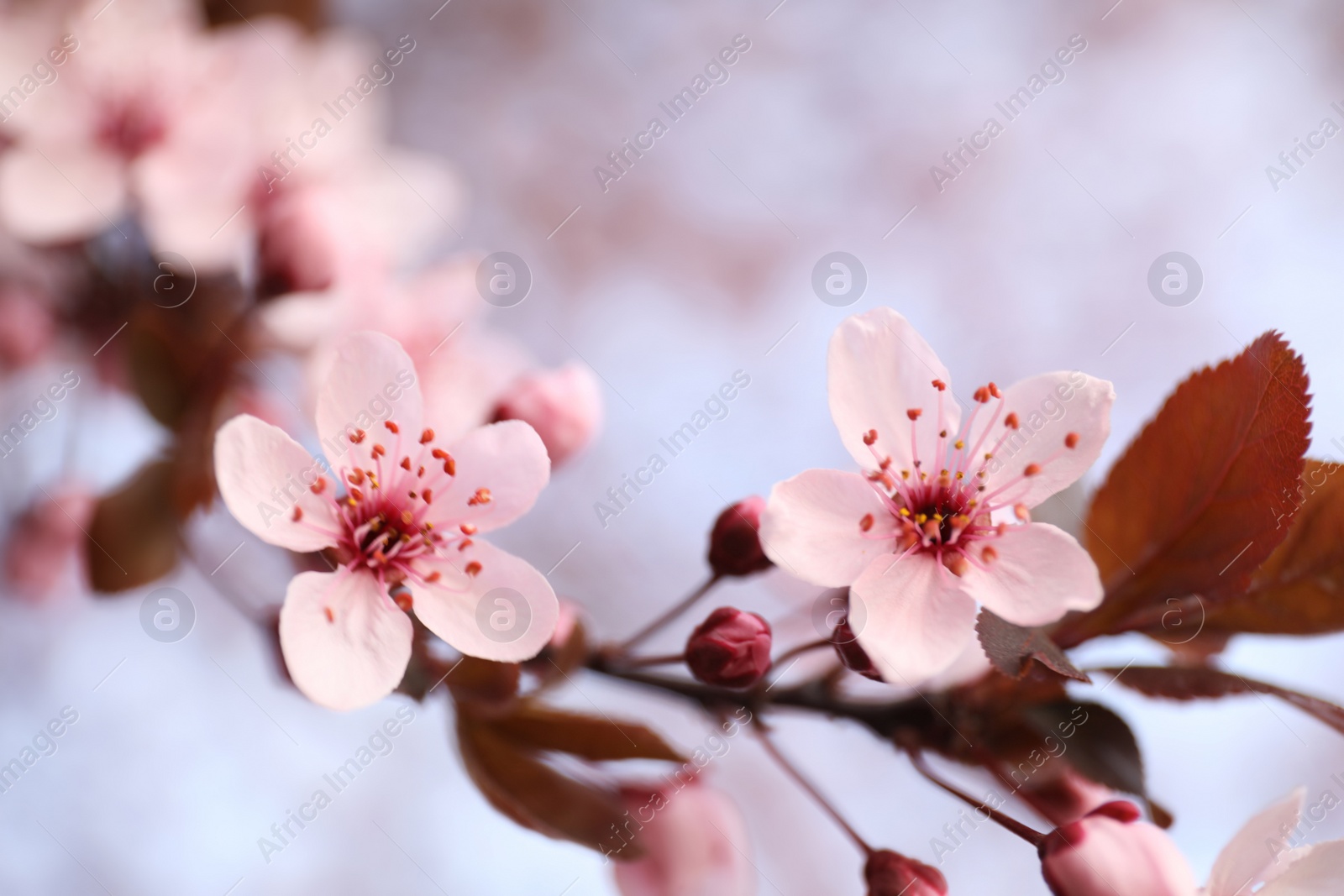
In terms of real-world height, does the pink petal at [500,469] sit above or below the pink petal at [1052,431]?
below

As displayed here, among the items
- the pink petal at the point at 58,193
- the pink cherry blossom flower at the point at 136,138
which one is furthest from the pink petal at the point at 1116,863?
the pink petal at the point at 58,193

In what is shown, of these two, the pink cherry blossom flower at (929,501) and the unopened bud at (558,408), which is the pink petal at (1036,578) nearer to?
the pink cherry blossom flower at (929,501)

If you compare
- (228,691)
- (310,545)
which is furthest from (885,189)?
(310,545)

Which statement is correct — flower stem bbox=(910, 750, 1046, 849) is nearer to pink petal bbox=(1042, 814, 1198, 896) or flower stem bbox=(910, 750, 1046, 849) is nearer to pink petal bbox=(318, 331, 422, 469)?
pink petal bbox=(1042, 814, 1198, 896)

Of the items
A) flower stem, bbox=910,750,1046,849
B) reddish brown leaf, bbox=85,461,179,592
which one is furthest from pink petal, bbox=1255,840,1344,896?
reddish brown leaf, bbox=85,461,179,592

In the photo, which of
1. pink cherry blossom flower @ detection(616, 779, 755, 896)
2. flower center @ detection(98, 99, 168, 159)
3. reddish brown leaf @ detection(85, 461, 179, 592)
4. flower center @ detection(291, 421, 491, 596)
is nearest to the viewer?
flower center @ detection(291, 421, 491, 596)

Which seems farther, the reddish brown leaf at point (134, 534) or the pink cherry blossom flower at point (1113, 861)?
the reddish brown leaf at point (134, 534)
